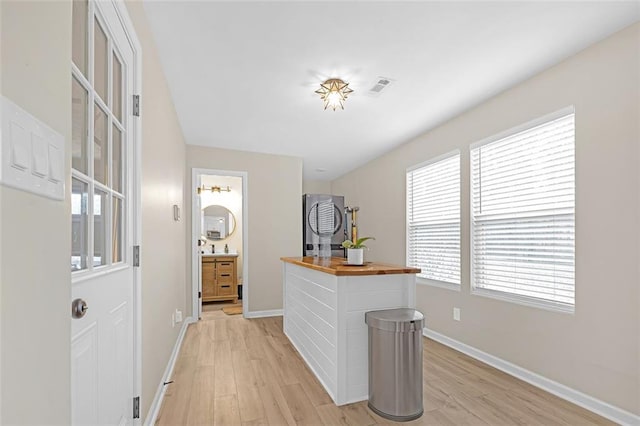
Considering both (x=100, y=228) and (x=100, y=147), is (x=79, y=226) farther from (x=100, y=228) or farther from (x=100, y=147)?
(x=100, y=147)

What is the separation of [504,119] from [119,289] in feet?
10.2

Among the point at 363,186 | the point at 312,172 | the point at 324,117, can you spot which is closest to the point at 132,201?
the point at 324,117

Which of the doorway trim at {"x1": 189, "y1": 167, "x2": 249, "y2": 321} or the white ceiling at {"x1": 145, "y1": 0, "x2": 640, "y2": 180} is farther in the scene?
the doorway trim at {"x1": 189, "y1": 167, "x2": 249, "y2": 321}

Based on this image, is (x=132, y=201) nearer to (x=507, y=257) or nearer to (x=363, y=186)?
(x=507, y=257)

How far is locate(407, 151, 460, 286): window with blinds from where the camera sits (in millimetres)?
3541

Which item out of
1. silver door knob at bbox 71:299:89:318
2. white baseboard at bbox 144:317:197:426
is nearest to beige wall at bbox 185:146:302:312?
white baseboard at bbox 144:317:197:426

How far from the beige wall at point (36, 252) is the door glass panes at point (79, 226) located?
368 mm

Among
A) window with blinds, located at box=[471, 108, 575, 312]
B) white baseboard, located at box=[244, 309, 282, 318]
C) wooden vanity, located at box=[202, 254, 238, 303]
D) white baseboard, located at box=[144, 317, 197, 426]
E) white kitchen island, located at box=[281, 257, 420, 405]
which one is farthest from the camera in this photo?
wooden vanity, located at box=[202, 254, 238, 303]

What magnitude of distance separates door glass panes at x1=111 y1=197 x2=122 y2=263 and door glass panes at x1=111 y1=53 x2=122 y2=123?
408 mm

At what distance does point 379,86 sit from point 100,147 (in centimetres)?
216

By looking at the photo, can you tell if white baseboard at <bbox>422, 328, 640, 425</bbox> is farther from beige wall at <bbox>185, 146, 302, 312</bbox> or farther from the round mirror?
the round mirror

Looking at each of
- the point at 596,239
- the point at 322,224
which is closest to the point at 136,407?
the point at 596,239

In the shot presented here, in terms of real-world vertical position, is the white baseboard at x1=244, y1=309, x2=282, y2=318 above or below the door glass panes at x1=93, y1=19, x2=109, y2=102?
below

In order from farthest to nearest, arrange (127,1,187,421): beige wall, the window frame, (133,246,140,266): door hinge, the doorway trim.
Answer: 1. the doorway trim
2. the window frame
3. (127,1,187,421): beige wall
4. (133,246,140,266): door hinge
